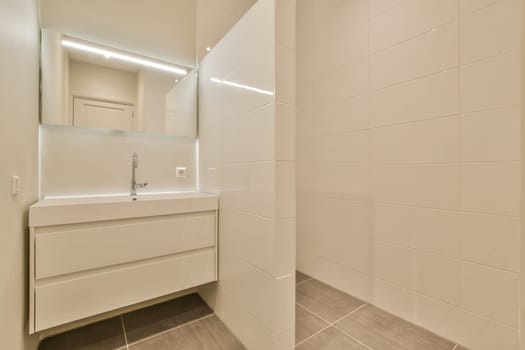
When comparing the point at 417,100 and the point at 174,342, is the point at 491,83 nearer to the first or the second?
the point at 417,100

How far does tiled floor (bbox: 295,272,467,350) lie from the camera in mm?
1395

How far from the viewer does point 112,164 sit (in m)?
1.75

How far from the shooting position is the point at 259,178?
4.11 feet

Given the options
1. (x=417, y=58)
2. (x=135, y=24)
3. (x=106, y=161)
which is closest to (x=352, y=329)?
(x=417, y=58)

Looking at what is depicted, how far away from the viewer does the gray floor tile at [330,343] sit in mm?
1380

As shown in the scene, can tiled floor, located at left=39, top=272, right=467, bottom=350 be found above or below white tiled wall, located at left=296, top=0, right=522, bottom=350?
below

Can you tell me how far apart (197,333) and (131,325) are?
1.61ft

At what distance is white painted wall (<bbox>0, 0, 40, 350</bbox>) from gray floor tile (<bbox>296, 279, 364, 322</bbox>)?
1691mm

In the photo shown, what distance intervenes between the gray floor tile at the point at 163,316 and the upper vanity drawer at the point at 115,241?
0.55 metres

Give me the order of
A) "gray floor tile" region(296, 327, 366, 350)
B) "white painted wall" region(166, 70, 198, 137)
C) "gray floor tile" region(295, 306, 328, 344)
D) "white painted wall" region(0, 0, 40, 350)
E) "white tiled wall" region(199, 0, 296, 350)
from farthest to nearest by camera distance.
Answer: "white painted wall" region(166, 70, 198, 137)
"gray floor tile" region(295, 306, 328, 344)
"gray floor tile" region(296, 327, 366, 350)
"white tiled wall" region(199, 0, 296, 350)
"white painted wall" region(0, 0, 40, 350)

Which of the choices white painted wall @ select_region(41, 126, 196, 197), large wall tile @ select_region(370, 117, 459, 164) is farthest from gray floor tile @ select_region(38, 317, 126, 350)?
large wall tile @ select_region(370, 117, 459, 164)

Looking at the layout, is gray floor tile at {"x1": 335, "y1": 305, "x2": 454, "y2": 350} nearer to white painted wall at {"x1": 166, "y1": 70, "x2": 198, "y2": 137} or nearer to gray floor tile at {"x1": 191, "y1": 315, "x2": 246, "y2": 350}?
gray floor tile at {"x1": 191, "y1": 315, "x2": 246, "y2": 350}

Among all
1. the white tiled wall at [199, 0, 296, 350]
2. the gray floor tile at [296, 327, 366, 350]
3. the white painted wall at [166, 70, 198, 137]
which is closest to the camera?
→ the white tiled wall at [199, 0, 296, 350]

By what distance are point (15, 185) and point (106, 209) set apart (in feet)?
1.27
